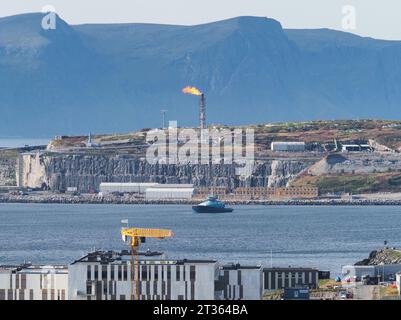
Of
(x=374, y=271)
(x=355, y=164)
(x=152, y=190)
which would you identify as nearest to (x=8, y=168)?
(x=152, y=190)

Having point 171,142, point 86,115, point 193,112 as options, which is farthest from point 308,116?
point 171,142

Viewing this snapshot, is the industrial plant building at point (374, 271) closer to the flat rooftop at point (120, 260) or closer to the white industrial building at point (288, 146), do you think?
the flat rooftop at point (120, 260)

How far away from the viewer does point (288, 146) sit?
263 feet

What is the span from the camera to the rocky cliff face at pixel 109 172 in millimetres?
80125

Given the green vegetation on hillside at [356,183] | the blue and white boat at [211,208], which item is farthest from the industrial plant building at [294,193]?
the blue and white boat at [211,208]

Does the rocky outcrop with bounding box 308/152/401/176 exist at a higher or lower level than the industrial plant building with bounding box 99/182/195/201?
higher

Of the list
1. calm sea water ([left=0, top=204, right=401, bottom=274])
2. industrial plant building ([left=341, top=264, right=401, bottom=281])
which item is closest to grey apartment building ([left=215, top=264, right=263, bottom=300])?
industrial plant building ([left=341, top=264, right=401, bottom=281])

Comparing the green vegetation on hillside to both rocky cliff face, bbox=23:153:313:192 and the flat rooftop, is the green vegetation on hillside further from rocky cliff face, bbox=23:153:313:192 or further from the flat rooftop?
the flat rooftop

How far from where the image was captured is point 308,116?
579ft

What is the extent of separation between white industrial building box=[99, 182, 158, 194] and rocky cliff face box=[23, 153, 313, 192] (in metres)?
2.25

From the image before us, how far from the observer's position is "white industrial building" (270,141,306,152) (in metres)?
79.6

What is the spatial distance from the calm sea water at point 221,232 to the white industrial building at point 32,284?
34.9ft
